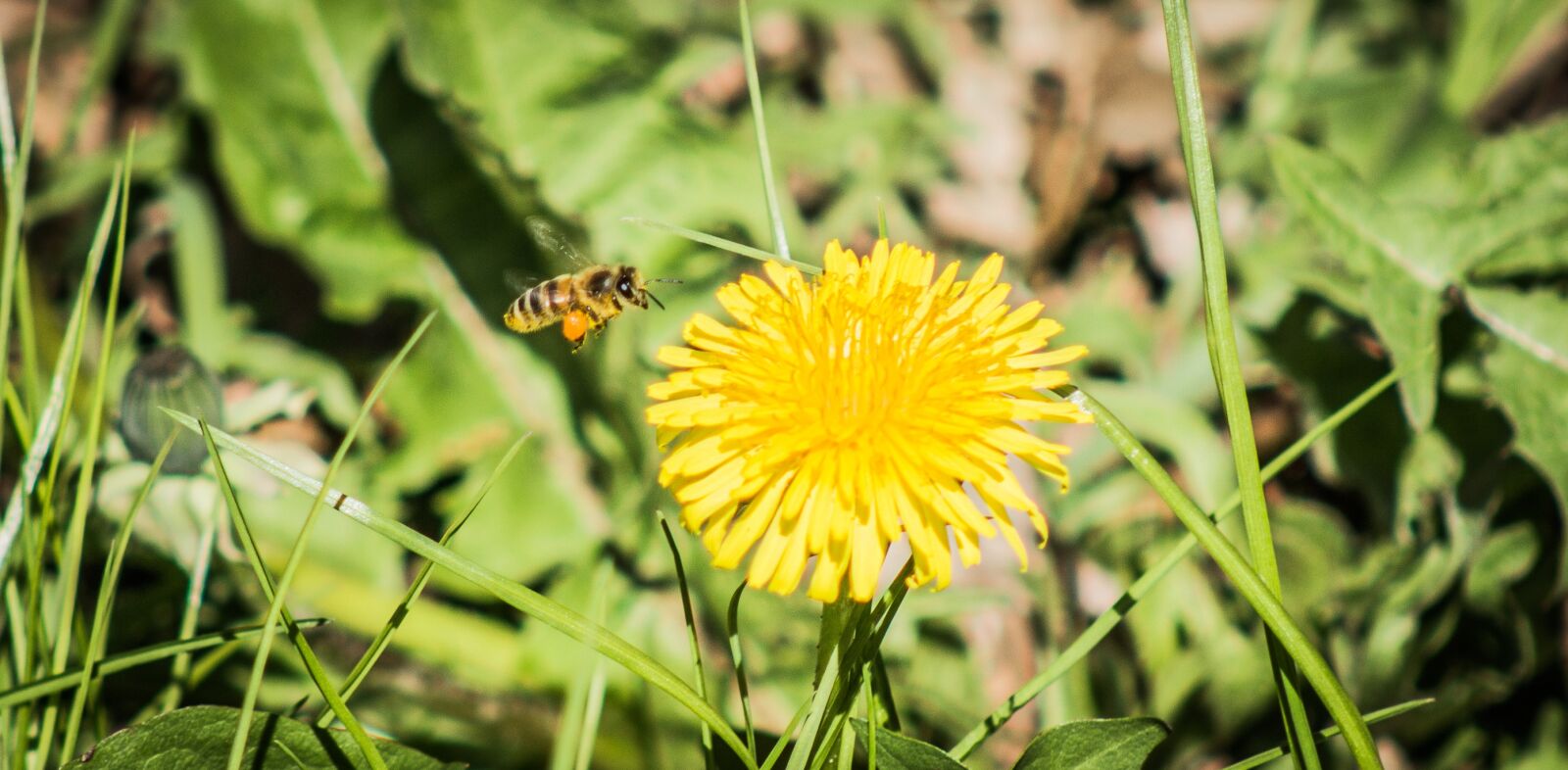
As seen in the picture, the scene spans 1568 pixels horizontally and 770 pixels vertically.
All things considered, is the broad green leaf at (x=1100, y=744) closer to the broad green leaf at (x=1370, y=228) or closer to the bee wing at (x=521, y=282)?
the broad green leaf at (x=1370, y=228)

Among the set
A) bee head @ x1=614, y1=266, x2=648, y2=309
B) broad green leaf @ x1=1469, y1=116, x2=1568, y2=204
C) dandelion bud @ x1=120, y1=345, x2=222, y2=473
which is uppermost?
broad green leaf @ x1=1469, y1=116, x2=1568, y2=204

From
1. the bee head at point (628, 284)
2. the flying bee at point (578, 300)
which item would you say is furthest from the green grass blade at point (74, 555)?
the bee head at point (628, 284)

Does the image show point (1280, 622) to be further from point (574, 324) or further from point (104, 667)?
point (104, 667)

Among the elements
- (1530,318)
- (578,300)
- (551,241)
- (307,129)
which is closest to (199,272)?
(307,129)

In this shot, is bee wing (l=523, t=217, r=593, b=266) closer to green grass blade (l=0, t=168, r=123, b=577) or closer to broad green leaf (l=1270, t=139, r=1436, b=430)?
green grass blade (l=0, t=168, r=123, b=577)

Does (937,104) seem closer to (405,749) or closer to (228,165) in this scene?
(228,165)

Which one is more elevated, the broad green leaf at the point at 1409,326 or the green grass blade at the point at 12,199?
the broad green leaf at the point at 1409,326

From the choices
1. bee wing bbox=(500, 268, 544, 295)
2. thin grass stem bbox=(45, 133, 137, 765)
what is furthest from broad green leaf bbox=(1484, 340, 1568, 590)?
thin grass stem bbox=(45, 133, 137, 765)
